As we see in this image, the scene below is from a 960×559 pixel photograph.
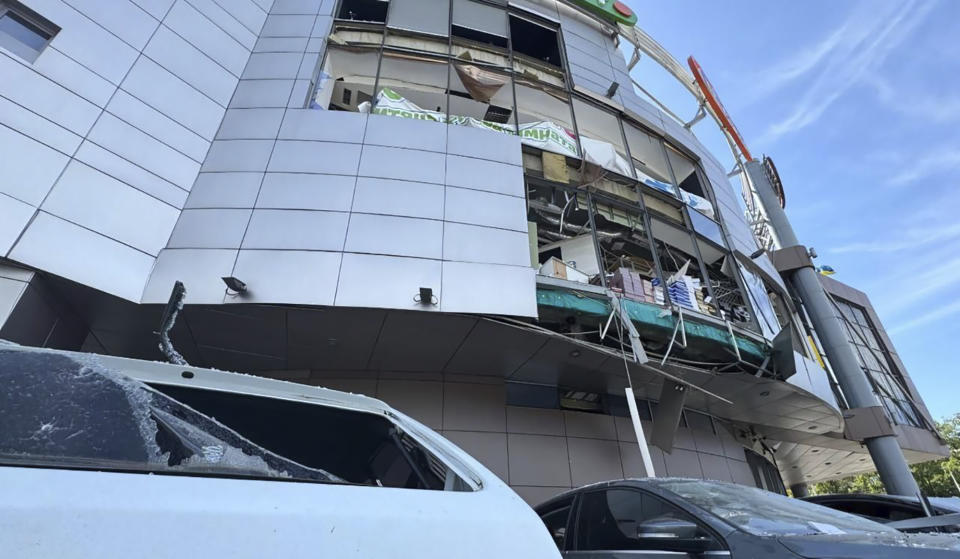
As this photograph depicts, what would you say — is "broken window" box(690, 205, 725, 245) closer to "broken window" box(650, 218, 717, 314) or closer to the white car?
"broken window" box(650, 218, 717, 314)

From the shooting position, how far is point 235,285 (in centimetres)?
563

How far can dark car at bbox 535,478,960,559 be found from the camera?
6.50 feet

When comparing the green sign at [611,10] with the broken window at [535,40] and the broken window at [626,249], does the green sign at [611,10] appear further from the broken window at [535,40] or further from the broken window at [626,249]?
the broken window at [626,249]

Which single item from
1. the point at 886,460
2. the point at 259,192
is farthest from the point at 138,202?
the point at 886,460

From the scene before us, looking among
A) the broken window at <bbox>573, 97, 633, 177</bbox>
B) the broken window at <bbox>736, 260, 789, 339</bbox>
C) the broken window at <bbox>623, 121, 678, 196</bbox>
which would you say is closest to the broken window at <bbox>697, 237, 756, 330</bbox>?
the broken window at <bbox>736, 260, 789, 339</bbox>

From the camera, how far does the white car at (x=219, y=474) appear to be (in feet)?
2.52

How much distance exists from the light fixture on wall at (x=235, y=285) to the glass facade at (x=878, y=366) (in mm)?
22060

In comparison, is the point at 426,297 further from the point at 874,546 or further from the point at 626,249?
the point at 626,249

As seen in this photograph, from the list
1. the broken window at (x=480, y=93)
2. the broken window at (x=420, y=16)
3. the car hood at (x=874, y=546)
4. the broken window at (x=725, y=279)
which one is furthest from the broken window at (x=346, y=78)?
the car hood at (x=874, y=546)

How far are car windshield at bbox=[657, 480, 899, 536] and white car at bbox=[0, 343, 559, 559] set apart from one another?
6.17 feet

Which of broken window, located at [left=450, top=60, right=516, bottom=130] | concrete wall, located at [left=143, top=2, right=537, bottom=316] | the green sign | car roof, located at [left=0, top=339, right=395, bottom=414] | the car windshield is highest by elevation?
the green sign

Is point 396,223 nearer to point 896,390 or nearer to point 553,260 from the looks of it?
point 553,260

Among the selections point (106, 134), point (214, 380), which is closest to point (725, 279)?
point (214, 380)

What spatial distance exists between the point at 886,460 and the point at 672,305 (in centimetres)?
852
